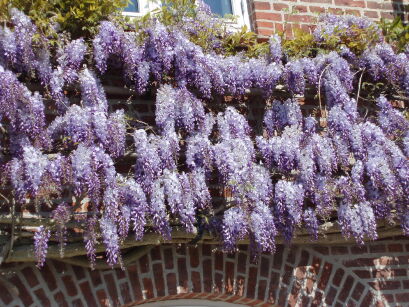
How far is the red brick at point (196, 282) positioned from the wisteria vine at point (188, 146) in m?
0.34

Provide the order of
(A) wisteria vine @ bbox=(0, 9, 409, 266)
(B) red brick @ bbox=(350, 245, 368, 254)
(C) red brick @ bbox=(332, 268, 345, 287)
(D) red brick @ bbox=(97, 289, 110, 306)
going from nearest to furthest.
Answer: (A) wisteria vine @ bbox=(0, 9, 409, 266), (D) red brick @ bbox=(97, 289, 110, 306), (C) red brick @ bbox=(332, 268, 345, 287), (B) red brick @ bbox=(350, 245, 368, 254)

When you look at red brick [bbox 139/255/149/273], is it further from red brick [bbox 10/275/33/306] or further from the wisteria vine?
red brick [bbox 10/275/33/306]

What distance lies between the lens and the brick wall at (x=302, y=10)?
14.9ft

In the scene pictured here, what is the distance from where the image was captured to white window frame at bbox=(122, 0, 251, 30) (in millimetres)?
4422

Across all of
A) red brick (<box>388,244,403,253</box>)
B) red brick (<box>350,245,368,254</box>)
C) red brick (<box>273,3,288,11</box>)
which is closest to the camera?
red brick (<box>350,245,368,254</box>)

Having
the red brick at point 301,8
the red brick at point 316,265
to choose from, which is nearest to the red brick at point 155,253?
the red brick at point 316,265

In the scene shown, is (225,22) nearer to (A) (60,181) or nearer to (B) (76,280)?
(A) (60,181)

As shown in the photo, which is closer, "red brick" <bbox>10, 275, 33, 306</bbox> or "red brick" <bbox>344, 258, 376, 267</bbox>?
"red brick" <bbox>10, 275, 33, 306</bbox>

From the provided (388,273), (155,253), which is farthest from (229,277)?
(388,273)

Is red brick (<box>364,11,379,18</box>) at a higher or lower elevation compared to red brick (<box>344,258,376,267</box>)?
higher

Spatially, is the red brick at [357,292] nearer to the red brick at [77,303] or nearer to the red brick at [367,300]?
the red brick at [367,300]

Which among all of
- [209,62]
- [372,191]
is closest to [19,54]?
[209,62]

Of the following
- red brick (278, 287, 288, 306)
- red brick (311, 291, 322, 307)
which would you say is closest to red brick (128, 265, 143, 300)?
red brick (278, 287, 288, 306)

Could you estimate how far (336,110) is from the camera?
4043 millimetres
